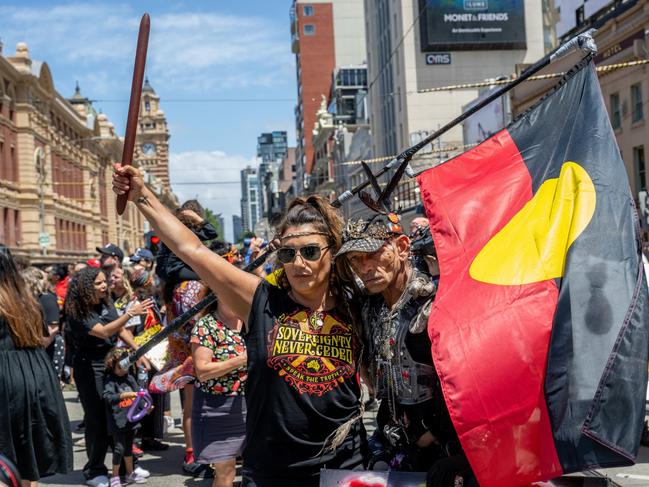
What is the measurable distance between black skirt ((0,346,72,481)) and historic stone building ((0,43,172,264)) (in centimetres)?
3214

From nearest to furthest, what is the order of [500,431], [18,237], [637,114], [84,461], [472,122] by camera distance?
[500,431]
[84,461]
[637,114]
[472,122]
[18,237]

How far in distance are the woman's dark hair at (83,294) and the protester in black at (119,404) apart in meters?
0.43

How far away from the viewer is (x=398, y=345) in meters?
3.20

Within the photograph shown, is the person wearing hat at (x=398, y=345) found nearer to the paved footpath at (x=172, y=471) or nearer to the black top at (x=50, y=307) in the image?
the paved footpath at (x=172, y=471)

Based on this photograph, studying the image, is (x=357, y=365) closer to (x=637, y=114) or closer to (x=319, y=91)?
(x=637, y=114)

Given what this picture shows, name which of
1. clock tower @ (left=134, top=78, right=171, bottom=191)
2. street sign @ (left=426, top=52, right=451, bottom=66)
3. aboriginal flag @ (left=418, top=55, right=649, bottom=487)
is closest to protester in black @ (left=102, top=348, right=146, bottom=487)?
aboriginal flag @ (left=418, top=55, right=649, bottom=487)

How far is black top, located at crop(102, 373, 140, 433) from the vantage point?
6.52 m

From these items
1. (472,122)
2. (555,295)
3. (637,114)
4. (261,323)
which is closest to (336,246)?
(261,323)

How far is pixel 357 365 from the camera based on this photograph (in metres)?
3.30

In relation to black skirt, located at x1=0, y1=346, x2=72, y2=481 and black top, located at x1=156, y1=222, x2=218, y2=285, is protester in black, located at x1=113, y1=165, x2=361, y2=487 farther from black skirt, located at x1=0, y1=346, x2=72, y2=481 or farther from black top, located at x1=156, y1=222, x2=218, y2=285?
black top, located at x1=156, y1=222, x2=218, y2=285

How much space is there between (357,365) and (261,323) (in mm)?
451

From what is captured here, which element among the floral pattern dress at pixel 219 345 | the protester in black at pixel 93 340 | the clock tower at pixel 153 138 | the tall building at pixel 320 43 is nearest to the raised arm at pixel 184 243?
the floral pattern dress at pixel 219 345

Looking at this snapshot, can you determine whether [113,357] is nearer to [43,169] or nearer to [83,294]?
[83,294]

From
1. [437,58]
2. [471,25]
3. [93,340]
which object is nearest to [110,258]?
[93,340]
